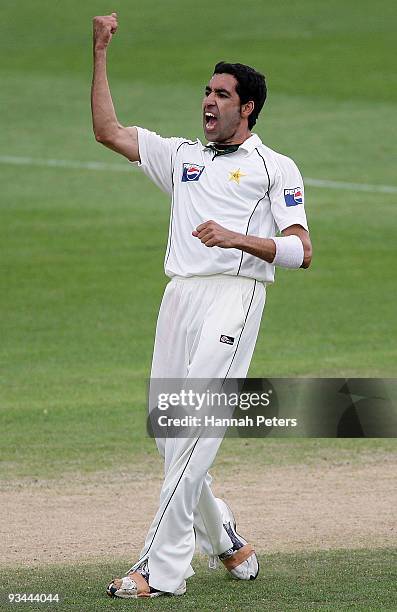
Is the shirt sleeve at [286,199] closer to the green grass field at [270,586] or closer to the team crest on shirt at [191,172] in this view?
the team crest on shirt at [191,172]

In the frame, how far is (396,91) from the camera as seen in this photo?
100 feet

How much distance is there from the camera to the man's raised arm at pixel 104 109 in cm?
684

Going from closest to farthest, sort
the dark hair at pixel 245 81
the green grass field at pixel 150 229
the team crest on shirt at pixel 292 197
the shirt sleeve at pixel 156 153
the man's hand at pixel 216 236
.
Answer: the man's hand at pixel 216 236
the team crest on shirt at pixel 292 197
the dark hair at pixel 245 81
the shirt sleeve at pixel 156 153
the green grass field at pixel 150 229

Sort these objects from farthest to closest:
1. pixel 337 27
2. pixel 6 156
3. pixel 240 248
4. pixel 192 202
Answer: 1. pixel 337 27
2. pixel 6 156
3. pixel 192 202
4. pixel 240 248

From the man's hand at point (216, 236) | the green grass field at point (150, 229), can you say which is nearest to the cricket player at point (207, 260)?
the man's hand at point (216, 236)

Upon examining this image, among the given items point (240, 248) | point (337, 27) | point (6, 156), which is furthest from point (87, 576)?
point (337, 27)

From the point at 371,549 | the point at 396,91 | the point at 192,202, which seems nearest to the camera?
the point at 192,202

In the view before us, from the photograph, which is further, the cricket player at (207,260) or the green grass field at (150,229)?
the green grass field at (150,229)

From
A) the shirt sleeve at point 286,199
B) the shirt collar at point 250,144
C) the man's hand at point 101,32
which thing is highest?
the man's hand at point 101,32

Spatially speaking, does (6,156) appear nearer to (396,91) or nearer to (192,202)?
(396,91)

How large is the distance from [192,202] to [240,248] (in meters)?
0.53

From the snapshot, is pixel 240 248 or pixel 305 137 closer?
pixel 240 248

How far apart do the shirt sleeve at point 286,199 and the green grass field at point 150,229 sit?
177 centimetres

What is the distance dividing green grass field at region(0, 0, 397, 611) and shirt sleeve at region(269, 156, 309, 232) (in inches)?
69.9
